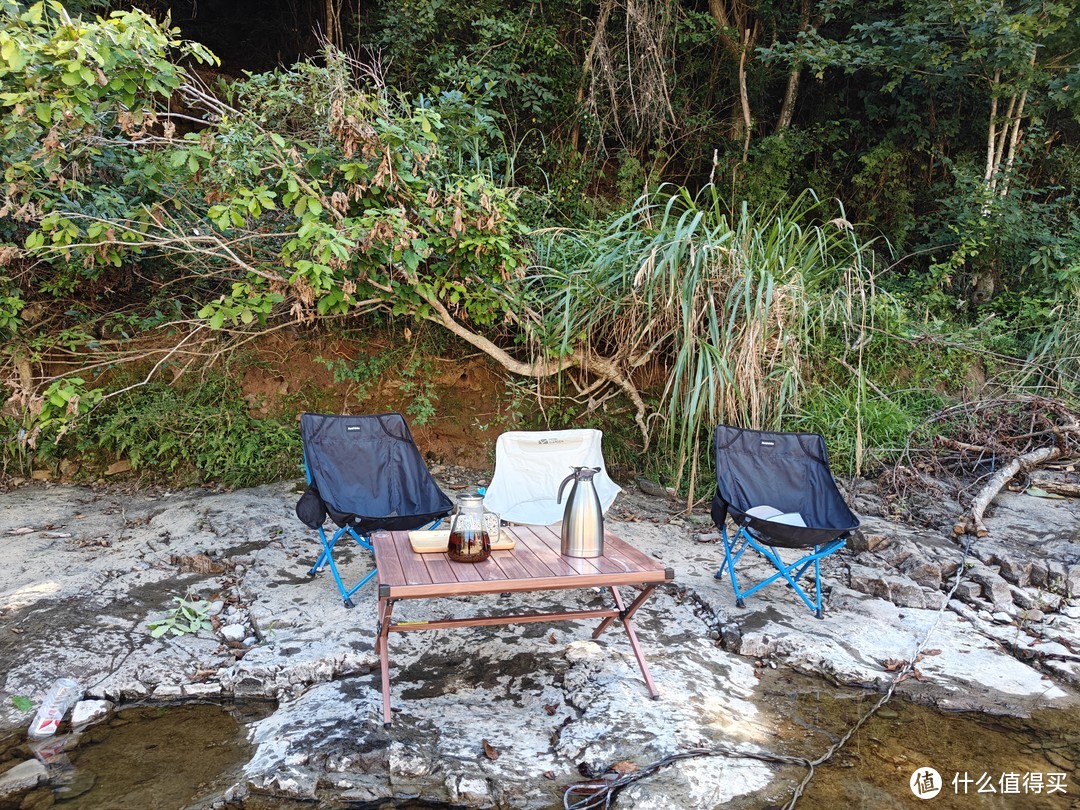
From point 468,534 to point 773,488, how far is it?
191cm

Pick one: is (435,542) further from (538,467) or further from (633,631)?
(538,467)

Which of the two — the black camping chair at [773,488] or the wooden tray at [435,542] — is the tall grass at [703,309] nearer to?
the black camping chair at [773,488]

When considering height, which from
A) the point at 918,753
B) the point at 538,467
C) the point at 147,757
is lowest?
the point at 918,753

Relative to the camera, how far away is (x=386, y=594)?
7.08 feet

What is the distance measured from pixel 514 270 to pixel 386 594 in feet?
7.80

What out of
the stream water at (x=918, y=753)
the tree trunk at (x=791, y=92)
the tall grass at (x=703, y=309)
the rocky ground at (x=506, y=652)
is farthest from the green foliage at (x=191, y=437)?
the tree trunk at (x=791, y=92)

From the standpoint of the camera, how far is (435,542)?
2600 mm

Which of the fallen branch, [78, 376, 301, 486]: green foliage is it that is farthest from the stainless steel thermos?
[78, 376, 301, 486]: green foliage

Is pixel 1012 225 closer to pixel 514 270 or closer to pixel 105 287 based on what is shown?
pixel 514 270

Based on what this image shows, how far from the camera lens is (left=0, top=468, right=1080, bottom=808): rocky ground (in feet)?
7.10

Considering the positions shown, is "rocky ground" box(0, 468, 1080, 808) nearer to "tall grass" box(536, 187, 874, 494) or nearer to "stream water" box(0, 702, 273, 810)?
"stream water" box(0, 702, 273, 810)

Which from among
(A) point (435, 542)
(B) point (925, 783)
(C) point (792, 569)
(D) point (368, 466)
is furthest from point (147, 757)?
(C) point (792, 569)

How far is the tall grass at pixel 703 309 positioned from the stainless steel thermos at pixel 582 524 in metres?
1.71

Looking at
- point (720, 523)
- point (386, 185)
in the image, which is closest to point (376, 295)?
point (386, 185)
